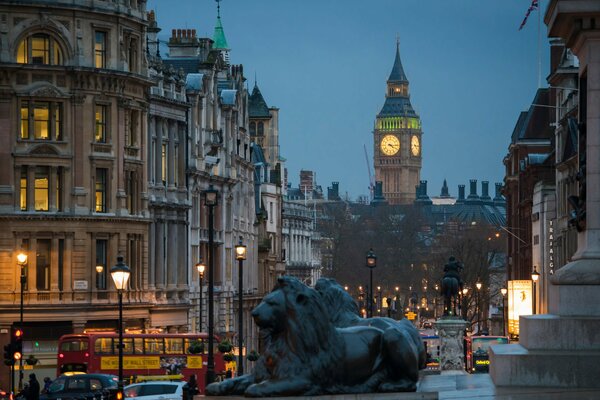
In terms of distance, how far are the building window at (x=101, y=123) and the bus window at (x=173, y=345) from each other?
11.2 m

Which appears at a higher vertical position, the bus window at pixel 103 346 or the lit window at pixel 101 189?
Result: the lit window at pixel 101 189

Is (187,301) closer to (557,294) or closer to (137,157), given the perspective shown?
(137,157)

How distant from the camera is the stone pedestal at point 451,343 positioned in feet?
186

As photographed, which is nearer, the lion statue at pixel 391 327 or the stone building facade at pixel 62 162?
the lion statue at pixel 391 327

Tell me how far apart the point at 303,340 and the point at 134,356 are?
146 ft

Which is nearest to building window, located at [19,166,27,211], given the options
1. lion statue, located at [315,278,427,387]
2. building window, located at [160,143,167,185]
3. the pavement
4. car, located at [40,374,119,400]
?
building window, located at [160,143,167,185]

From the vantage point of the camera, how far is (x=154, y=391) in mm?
50281

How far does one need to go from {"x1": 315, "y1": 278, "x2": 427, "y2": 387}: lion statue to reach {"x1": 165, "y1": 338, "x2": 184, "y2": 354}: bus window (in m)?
42.8

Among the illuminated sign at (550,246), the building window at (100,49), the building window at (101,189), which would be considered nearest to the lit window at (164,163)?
the building window at (101,189)

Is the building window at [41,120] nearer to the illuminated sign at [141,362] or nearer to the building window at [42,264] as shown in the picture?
the building window at [42,264]

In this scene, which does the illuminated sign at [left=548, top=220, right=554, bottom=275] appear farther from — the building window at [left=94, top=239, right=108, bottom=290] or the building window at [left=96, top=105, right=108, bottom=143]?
the building window at [left=96, top=105, right=108, bottom=143]

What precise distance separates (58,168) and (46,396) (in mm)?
26050

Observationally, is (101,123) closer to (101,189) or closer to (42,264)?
(101,189)

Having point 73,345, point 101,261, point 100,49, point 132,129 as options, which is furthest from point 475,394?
point 132,129
